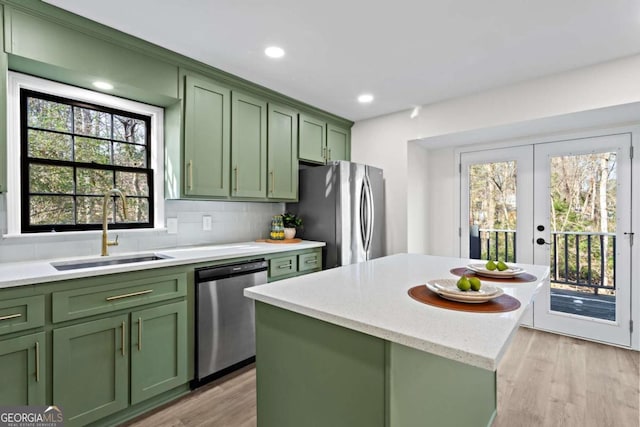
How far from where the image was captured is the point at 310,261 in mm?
3143

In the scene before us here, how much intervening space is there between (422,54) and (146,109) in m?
2.24

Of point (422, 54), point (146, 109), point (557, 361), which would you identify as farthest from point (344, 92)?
point (557, 361)

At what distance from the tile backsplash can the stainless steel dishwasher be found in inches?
27.6

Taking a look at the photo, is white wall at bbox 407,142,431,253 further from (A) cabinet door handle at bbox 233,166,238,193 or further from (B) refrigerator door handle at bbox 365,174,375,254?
(A) cabinet door handle at bbox 233,166,238,193

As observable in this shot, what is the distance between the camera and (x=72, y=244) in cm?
222

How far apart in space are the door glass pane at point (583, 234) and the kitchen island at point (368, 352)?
217 centimetres

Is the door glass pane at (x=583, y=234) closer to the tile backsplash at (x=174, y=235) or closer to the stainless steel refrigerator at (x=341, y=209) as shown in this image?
the stainless steel refrigerator at (x=341, y=209)

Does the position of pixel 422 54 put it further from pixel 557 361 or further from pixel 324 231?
pixel 557 361

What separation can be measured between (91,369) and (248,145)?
202 centimetres

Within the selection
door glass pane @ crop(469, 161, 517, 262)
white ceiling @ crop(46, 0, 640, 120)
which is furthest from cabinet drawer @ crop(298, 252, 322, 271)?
door glass pane @ crop(469, 161, 517, 262)

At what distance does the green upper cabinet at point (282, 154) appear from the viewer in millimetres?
3191

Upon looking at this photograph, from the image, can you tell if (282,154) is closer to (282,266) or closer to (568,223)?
(282,266)

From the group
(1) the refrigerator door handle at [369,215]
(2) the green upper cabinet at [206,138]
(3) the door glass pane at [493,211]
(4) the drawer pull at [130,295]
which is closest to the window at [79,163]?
(2) the green upper cabinet at [206,138]

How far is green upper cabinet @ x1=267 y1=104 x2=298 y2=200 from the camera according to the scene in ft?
10.5
